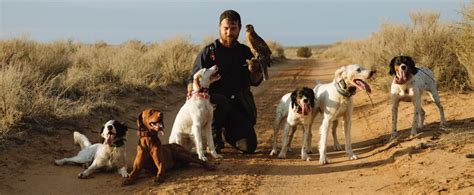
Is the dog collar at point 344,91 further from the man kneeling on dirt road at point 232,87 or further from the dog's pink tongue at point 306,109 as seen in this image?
the man kneeling on dirt road at point 232,87

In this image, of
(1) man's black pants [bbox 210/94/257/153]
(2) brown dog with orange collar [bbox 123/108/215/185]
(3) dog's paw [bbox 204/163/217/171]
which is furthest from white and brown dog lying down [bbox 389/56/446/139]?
(2) brown dog with orange collar [bbox 123/108/215/185]

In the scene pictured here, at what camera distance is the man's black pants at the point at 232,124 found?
772cm

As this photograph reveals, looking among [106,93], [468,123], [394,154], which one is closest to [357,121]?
[468,123]

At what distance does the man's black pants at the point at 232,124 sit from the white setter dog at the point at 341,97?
116 centimetres

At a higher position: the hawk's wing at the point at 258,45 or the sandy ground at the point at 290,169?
the hawk's wing at the point at 258,45

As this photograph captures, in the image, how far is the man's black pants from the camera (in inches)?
304

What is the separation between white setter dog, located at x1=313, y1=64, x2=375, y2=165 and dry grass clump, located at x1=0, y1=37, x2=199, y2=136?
14.4 ft

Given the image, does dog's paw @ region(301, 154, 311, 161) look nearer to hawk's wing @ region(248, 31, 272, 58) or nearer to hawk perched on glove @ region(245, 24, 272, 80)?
hawk perched on glove @ region(245, 24, 272, 80)

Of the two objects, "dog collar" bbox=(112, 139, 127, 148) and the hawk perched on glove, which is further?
the hawk perched on glove

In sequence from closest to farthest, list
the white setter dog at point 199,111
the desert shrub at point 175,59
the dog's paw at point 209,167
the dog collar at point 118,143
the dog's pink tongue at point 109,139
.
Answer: the dog's pink tongue at point 109,139 → the dog collar at point 118,143 → the dog's paw at point 209,167 → the white setter dog at point 199,111 → the desert shrub at point 175,59

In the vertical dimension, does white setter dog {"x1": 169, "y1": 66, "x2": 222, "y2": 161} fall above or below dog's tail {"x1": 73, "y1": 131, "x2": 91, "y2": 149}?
above

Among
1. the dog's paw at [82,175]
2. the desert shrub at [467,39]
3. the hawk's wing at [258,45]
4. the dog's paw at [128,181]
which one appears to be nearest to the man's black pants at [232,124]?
the hawk's wing at [258,45]

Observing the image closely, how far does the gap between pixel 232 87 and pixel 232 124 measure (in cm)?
58

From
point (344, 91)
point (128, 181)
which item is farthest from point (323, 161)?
point (128, 181)
